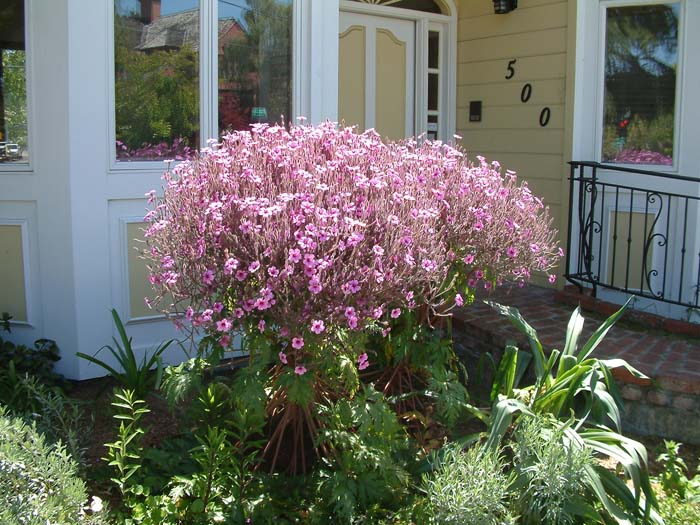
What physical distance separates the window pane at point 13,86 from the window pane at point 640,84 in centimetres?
433

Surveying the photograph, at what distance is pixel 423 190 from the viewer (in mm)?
3434

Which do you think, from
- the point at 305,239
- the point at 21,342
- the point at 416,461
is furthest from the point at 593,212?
the point at 21,342

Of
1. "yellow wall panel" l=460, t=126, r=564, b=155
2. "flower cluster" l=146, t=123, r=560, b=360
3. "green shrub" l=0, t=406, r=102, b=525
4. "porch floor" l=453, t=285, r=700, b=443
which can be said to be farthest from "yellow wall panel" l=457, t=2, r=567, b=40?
"green shrub" l=0, t=406, r=102, b=525

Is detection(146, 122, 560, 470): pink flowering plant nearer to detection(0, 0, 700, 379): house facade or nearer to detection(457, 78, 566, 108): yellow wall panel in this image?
detection(0, 0, 700, 379): house facade

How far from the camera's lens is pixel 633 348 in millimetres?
4676

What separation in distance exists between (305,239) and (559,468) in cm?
128

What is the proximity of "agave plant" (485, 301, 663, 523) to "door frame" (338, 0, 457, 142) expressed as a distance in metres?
3.64

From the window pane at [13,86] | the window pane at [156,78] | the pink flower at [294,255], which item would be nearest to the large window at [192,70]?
the window pane at [156,78]

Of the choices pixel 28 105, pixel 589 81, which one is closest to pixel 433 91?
pixel 589 81

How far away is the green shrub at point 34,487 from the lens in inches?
95.7

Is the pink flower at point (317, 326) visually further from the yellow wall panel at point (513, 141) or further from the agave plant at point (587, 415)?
the yellow wall panel at point (513, 141)

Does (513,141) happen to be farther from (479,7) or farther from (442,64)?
(479,7)

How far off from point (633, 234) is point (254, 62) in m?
3.24

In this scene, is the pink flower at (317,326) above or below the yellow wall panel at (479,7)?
below
